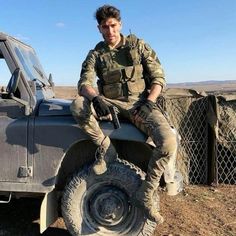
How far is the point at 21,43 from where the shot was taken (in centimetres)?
532

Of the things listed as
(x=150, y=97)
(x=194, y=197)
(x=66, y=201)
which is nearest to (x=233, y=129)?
(x=194, y=197)

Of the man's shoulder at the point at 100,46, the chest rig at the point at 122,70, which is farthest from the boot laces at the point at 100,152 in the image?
the man's shoulder at the point at 100,46

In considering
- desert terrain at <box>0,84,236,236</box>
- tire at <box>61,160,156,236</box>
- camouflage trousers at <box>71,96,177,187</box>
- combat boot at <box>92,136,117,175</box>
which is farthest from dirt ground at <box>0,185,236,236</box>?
combat boot at <box>92,136,117,175</box>

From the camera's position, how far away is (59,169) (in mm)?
4703

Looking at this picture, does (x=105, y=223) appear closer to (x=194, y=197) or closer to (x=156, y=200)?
(x=156, y=200)

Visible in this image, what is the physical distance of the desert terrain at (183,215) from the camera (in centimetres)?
523

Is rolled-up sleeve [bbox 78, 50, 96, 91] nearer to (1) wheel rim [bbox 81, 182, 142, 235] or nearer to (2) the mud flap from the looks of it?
(1) wheel rim [bbox 81, 182, 142, 235]

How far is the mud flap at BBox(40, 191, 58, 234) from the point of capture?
4512mm

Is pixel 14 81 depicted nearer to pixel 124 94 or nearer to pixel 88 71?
pixel 88 71

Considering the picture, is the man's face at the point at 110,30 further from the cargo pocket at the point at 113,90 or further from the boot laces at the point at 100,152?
the boot laces at the point at 100,152

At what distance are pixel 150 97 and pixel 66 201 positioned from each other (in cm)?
130

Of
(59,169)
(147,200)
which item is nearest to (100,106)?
(59,169)

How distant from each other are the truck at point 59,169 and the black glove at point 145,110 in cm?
16

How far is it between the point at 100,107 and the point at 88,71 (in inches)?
21.7
